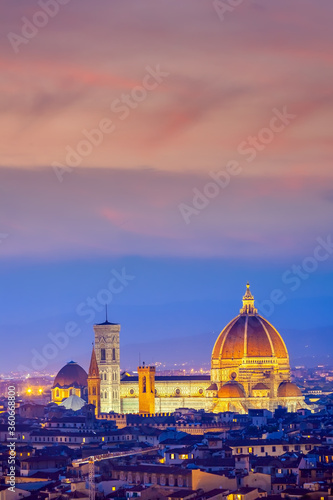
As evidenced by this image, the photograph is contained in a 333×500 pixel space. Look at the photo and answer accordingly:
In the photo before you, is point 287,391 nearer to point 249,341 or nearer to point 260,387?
point 260,387

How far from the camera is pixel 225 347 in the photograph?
496 ft

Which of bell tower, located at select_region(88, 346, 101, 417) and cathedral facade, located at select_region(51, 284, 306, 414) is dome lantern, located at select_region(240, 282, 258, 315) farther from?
bell tower, located at select_region(88, 346, 101, 417)

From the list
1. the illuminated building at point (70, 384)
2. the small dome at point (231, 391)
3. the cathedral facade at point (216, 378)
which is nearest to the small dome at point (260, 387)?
the cathedral facade at point (216, 378)

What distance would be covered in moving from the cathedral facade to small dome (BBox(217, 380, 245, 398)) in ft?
1.27

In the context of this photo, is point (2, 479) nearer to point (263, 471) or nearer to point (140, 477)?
point (140, 477)

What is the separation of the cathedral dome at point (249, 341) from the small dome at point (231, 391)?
177 inches

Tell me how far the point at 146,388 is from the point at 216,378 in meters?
7.08

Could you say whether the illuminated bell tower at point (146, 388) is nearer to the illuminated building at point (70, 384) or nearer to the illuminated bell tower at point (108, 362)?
the illuminated bell tower at point (108, 362)

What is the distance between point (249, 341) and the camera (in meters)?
150

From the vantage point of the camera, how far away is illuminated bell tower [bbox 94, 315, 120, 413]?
15000cm

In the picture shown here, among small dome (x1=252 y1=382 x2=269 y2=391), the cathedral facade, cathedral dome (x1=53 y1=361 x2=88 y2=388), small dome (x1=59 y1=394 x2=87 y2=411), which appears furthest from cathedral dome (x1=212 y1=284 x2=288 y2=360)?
cathedral dome (x1=53 y1=361 x2=88 y2=388)

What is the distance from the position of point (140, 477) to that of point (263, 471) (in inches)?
234

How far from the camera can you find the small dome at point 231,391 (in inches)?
5679

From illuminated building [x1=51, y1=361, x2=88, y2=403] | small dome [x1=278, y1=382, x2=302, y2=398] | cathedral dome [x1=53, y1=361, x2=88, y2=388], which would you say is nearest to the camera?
small dome [x1=278, y1=382, x2=302, y2=398]
